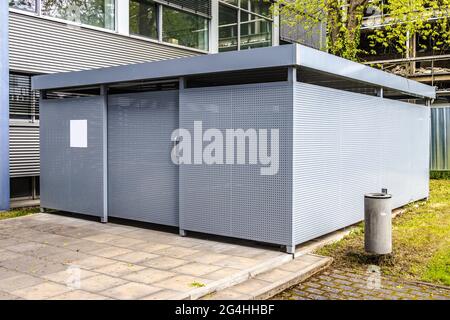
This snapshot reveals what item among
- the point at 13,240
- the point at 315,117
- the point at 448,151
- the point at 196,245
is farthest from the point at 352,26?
the point at 13,240

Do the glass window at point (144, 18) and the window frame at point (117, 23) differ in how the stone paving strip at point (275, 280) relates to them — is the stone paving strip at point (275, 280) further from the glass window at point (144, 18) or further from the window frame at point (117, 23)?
the glass window at point (144, 18)

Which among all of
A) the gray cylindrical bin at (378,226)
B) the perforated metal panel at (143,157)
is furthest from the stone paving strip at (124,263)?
the gray cylindrical bin at (378,226)

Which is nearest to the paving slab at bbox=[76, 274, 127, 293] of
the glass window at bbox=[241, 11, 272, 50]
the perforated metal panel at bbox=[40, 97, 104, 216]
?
the perforated metal panel at bbox=[40, 97, 104, 216]

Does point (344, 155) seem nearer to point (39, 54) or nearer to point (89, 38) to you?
point (39, 54)

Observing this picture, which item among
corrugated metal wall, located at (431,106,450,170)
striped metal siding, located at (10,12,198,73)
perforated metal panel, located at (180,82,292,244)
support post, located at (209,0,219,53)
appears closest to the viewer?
perforated metal panel, located at (180,82,292,244)

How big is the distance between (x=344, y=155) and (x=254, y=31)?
42.9 feet

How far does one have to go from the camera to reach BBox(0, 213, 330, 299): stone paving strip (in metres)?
5.32

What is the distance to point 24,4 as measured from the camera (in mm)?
12133

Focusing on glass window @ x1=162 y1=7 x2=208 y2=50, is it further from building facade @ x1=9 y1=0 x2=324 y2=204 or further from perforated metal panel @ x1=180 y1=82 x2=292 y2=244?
perforated metal panel @ x1=180 y1=82 x2=292 y2=244

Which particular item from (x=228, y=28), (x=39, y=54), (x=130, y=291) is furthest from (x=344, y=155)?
(x=228, y=28)

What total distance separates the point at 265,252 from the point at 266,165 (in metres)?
1.23

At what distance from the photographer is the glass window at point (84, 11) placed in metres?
12.8

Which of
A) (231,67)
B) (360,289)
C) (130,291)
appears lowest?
(360,289)

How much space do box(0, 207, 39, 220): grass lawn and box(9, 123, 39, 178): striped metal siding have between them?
1.17m
